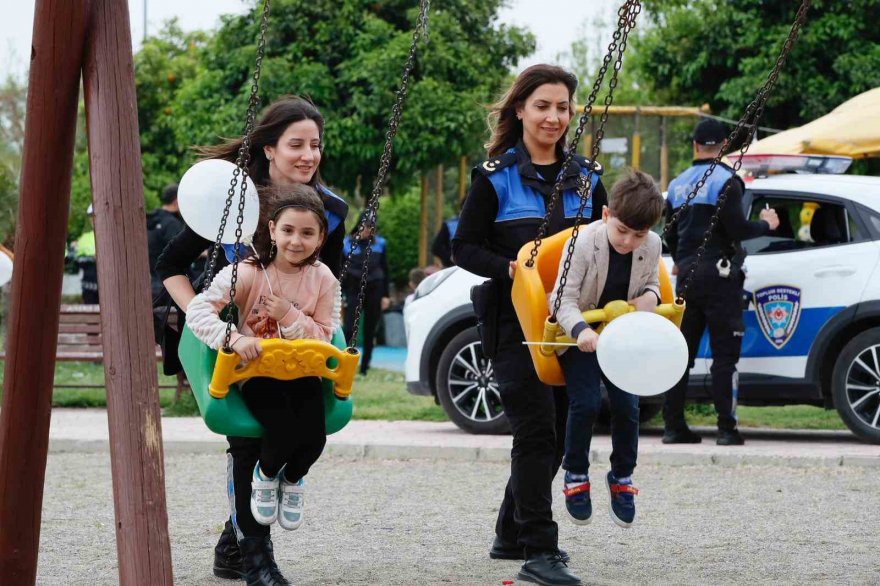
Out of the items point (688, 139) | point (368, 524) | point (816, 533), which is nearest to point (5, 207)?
point (688, 139)

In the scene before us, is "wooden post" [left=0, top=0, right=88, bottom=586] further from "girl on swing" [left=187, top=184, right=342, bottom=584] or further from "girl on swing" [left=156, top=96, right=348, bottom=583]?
"girl on swing" [left=187, top=184, right=342, bottom=584]

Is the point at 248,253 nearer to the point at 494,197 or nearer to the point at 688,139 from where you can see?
the point at 494,197

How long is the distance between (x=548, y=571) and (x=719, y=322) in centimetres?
500

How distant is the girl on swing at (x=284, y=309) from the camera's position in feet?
17.8

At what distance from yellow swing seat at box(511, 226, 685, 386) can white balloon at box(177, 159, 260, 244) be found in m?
0.97

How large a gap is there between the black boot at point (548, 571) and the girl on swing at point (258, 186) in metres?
0.95

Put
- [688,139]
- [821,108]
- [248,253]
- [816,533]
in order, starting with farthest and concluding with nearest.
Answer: [688,139] < [821,108] < [816,533] < [248,253]

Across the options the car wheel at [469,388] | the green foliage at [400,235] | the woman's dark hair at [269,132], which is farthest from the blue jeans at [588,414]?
the green foliage at [400,235]

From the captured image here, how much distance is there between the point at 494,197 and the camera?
5.99 meters

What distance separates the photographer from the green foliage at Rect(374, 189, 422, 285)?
104 feet

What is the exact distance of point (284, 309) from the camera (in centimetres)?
539

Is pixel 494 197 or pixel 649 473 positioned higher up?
pixel 494 197

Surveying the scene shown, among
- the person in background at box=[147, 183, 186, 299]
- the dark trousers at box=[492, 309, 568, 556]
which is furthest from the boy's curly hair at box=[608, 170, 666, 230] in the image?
the person in background at box=[147, 183, 186, 299]

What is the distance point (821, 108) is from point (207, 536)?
15563 mm
